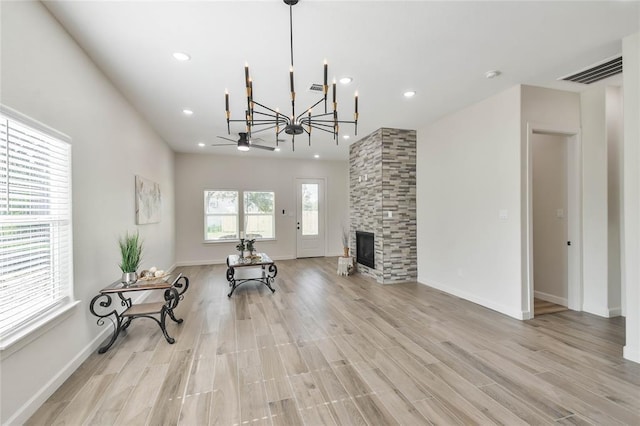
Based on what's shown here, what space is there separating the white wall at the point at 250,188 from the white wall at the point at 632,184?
246 inches

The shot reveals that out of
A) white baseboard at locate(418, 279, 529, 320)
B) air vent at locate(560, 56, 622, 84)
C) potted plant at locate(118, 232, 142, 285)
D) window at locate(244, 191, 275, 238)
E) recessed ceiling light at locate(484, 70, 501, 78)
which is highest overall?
recessed ceiling light at locate(484, 70, 501, 78)

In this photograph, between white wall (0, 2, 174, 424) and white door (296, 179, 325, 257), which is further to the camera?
white door (296, 179, 325, 257)

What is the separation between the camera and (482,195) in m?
4.00

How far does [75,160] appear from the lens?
2436 millimetres

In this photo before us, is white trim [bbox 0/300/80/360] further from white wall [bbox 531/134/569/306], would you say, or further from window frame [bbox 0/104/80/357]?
white wall [bbox 531/134/569/306]

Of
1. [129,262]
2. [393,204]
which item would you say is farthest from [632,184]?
[129,262]

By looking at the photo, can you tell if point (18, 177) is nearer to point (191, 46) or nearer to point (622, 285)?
point (191, 46)

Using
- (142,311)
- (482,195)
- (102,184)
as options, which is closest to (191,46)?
(102,184)

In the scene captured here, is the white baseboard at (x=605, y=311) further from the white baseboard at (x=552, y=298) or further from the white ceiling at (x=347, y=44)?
the white ceiling at (x=347, y=44)

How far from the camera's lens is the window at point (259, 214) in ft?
25.0

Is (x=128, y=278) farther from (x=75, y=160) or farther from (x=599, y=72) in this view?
(x=599, y=72)

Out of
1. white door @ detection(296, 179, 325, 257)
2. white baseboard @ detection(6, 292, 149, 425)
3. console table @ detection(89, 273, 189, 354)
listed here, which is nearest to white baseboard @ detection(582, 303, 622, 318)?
console table @ detection(89, 273, 189, 354)

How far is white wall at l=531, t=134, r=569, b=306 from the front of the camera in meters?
3.95

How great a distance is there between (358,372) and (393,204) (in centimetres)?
350
